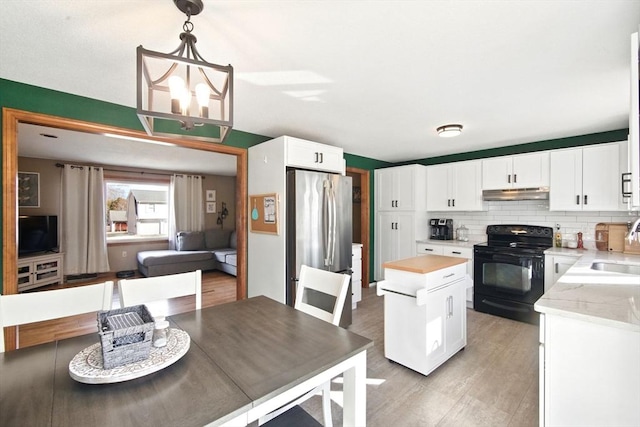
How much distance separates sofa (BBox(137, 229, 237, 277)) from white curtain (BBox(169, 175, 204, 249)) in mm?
335

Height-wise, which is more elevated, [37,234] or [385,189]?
[385,189]

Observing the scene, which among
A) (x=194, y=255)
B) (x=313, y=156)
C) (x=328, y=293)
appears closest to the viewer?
(x=328, y=293)

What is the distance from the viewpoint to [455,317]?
8.61 feet

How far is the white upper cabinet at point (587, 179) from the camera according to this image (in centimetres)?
320

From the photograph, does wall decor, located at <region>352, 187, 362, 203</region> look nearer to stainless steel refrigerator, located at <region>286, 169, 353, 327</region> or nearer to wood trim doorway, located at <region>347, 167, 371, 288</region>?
wood trim doorway, located at <region>347, 167, 371, 288</region>

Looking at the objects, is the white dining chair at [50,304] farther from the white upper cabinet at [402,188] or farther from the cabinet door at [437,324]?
the white upper cabinet at [402,188]

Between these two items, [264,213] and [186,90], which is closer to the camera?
[186,90]

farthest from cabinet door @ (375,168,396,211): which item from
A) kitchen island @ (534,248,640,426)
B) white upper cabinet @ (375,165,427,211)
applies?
kitchen island @ (534,248,640,426)

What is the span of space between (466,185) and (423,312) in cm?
277

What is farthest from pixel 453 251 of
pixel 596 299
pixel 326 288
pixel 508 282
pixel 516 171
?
pixel 326 288

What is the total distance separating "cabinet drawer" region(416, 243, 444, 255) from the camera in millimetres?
4309

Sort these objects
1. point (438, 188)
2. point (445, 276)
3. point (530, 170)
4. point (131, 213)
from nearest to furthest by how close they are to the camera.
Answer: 1. point (445, 276)
2. point (530, 170)
3. point (438, 188)
4. point (131, 213)

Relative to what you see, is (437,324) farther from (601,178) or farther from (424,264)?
(601,178)

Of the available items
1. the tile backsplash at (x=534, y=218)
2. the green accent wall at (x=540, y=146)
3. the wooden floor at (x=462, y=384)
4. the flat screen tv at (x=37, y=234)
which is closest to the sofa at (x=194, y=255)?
the flat screen tv at (x=37, y=234)
